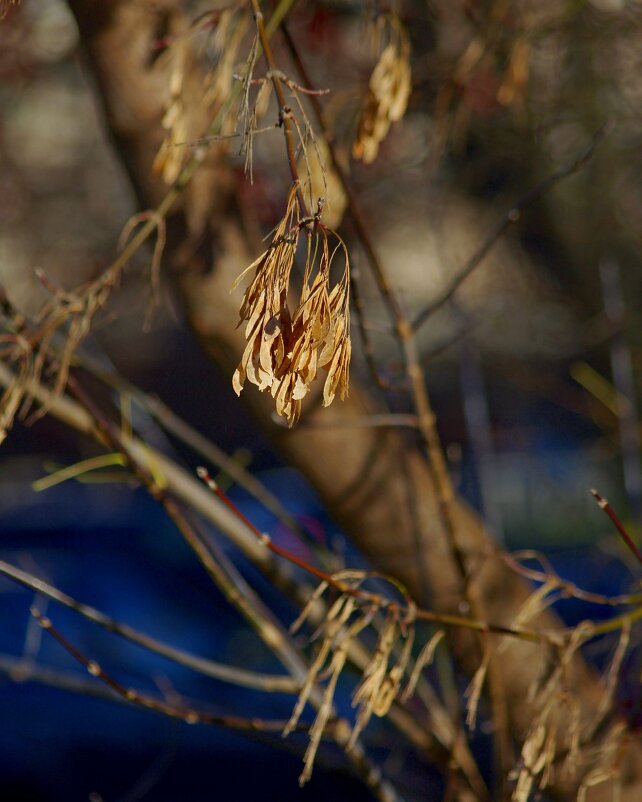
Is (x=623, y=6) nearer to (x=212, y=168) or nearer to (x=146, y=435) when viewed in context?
(x=212, y=168)

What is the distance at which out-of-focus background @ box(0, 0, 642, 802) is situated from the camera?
3.33 m

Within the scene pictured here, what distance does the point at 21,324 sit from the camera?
1932mm

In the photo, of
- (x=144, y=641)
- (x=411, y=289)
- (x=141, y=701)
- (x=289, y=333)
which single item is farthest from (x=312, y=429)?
(x=411, y=289)

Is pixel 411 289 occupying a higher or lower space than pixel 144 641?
lower

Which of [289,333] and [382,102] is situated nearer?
[289,333]

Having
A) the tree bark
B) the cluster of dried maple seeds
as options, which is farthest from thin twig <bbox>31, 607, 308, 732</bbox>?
the cluster of dried maple seeds

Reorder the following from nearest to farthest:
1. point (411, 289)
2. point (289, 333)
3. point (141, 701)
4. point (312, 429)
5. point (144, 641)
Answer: point (289, 333) → point (141, 701) → point (144, 641) → point (312, 429) → point (411, 289)

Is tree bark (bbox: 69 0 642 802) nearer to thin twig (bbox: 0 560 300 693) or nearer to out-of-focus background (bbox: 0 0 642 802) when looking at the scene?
out-of-focus background (bbox: 0 0 642 802)

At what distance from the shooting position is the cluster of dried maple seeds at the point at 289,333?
3.56 feet

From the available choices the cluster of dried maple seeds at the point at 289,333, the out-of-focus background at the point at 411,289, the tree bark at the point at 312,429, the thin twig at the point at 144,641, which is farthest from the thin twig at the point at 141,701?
the cluster of dried maple seeds at the point at 289,333

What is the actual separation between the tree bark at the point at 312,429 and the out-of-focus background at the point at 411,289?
0.71ft

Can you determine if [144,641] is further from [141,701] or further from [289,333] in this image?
[289,333]

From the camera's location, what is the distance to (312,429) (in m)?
2.20

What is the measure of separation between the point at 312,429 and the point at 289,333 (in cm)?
111
